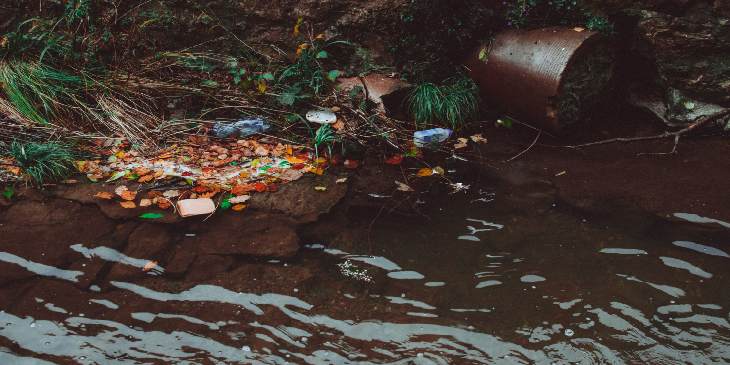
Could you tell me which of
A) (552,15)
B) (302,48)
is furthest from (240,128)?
(552,15)

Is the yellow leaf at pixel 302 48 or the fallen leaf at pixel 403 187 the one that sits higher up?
the yellow leaf at pixel 302 48

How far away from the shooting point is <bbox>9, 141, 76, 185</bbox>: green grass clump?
409cm

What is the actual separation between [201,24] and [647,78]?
4.08 metres

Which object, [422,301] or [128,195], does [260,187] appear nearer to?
[128,195]

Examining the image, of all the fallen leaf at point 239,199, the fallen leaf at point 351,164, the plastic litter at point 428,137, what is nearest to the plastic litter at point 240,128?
the fallen leaf at point 351,164

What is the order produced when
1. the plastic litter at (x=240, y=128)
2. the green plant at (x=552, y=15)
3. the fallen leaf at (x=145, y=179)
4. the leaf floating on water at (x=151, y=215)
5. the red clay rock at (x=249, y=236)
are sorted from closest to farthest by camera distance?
the red clay rock at (x=249, y=236) < the leaf floating on water at (x=151, y=215) < the fallen leaf at (x=145, y=179) < the green plant at (x=552, y=15) < the plastic litter at (x=240, y=128)

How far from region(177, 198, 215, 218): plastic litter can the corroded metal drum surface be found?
263 centimetres

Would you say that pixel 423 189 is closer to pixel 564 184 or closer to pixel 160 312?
pixel 564 184

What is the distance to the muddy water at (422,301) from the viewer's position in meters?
2.54

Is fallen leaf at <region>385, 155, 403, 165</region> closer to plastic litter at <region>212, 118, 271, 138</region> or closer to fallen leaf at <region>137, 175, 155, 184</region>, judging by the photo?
plastic litter at <region>212, 118, 271, 138</region>

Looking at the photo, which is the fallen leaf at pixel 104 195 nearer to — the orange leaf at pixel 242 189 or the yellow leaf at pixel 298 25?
the orange leaf at pixel 242 189

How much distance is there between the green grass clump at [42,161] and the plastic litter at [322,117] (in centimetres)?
191

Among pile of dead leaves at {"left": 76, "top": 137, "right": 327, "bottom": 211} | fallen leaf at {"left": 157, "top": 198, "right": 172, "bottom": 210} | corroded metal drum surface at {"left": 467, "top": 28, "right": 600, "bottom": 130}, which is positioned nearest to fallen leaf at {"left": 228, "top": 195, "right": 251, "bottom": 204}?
pile of dead leaves at {"left": 76, "top": 137, "right": 327, "bottom": 211}

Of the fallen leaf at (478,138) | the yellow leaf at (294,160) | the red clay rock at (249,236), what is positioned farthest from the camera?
the fallen leaf at (478,138)
